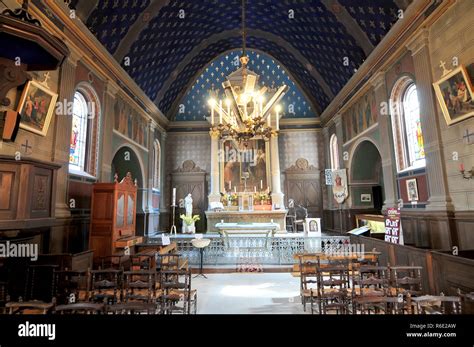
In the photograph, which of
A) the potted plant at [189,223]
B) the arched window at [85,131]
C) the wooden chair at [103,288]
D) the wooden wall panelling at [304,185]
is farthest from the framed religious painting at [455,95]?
the potted plant at [189,223]

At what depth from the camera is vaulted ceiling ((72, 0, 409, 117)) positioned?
8117 millimetres

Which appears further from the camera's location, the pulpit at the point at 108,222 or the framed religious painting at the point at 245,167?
the framed religious painting at the point at 245,167

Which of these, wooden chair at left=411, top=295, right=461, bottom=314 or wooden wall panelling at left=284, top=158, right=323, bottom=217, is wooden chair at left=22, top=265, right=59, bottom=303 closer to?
wooden chair at left=411, top=295, right=461, bottom=314

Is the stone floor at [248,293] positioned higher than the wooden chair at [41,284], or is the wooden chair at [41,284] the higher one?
the wooden chair at [41,284]

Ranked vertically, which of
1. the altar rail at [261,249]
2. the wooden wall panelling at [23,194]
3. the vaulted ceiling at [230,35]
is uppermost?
the vaulted ceiling at [230,35]

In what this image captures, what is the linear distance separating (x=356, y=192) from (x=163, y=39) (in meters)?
9.82

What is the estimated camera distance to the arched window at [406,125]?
7633 millimetres

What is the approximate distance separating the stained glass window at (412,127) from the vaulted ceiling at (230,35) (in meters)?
2.01

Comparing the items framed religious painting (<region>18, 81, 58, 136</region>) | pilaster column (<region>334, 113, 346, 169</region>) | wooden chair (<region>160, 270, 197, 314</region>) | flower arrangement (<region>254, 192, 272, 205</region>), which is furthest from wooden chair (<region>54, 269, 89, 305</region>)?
pilaster column (<region>334, 113, 346, 169</region>)

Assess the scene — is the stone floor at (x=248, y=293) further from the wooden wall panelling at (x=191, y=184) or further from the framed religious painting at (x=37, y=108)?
the wooden wall panelling at (x=191, y=184)

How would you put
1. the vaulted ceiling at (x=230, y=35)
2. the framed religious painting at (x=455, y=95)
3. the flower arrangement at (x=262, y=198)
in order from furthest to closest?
the flower arrangement at (x=262, y=198)
the vaulted ceiling at (x=230, y=35)
the framed religious painting at (x=455, y=95)

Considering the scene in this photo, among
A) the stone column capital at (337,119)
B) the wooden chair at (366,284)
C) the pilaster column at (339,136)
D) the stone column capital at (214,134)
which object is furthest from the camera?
the stone column capital at (337,119)

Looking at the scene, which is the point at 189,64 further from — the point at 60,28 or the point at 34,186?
the point at 34,186
